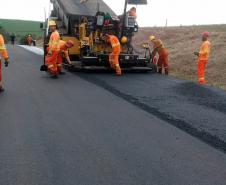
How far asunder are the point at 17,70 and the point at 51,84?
3690 millimetres

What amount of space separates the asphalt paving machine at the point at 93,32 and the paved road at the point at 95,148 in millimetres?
5292

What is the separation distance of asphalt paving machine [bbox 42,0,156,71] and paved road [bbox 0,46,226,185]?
17.4 feet

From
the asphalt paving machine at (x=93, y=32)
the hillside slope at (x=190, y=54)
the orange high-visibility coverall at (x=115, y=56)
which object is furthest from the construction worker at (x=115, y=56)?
the hillside slope at (x=190, y=54)

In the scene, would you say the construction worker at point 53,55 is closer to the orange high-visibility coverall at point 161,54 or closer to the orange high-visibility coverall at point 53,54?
the orange high-visibility coverall at point 53,54

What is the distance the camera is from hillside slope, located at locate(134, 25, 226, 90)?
50.5ft

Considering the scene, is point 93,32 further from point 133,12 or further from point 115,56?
point 115,56

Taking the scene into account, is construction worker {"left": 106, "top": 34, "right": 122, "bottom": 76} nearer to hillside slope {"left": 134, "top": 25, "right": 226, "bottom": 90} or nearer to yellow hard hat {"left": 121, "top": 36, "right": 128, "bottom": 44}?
yellow hard hat {"left": 121, "top": 36, "right": 128, "bottom": 44}

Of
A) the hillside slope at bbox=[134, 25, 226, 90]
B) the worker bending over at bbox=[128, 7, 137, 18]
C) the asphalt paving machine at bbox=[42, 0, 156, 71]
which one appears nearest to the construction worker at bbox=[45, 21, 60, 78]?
the asphalt paving machine at bbox=[42, 0, 156, 71]

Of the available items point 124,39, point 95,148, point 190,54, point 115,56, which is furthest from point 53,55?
point 190,54

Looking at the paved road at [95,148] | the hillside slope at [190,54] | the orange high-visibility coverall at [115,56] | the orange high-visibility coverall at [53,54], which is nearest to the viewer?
the paved road at [95,148]

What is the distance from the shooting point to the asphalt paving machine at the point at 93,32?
1335 cm

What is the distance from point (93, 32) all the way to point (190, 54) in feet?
25.1

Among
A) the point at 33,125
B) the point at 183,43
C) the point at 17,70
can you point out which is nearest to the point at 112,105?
the point at 33,125

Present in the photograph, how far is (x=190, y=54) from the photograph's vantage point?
20344 mm
